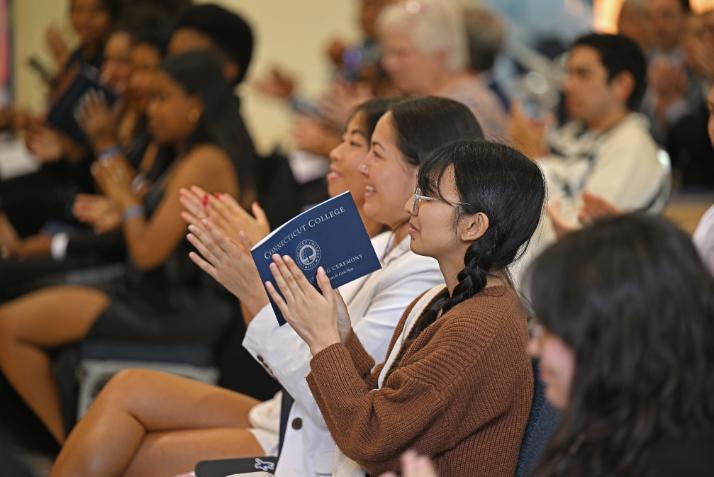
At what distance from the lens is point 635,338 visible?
135 centimetres

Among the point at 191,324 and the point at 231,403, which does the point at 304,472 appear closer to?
the point at 231,403

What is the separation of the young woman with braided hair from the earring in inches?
75.8

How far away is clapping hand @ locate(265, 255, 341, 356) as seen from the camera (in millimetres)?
1983

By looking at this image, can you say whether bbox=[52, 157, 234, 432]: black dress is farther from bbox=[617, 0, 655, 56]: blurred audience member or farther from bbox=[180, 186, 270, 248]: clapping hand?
bbox=[617, 0, 655, 56]: blurred audience member

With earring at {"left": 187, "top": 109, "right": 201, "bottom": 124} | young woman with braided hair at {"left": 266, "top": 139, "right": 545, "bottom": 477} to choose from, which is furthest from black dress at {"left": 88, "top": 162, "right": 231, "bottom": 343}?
young woman with braided hair at {"left": 266, "top": 139, "right": 545, "bottom": 477}

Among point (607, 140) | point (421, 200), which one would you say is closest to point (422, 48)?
point (607, 140)

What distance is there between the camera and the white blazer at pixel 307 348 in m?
2.25

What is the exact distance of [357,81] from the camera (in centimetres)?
532

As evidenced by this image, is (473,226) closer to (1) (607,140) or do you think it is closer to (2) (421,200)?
(2) (421,200)

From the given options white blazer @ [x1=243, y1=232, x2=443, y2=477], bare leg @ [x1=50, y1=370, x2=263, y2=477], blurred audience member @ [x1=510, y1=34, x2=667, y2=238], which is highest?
white blazer @ [x1=243, y1=232, x2=443, y2=477]

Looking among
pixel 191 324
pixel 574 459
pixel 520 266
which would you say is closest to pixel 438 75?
pixel 191 324

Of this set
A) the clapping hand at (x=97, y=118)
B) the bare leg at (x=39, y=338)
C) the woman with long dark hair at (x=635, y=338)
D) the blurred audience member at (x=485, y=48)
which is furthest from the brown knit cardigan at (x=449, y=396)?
the blurred audience member at (x=485, y=48)

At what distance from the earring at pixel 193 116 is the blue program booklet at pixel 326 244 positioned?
1921 mm

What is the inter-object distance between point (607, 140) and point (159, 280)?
1555 millimetres
